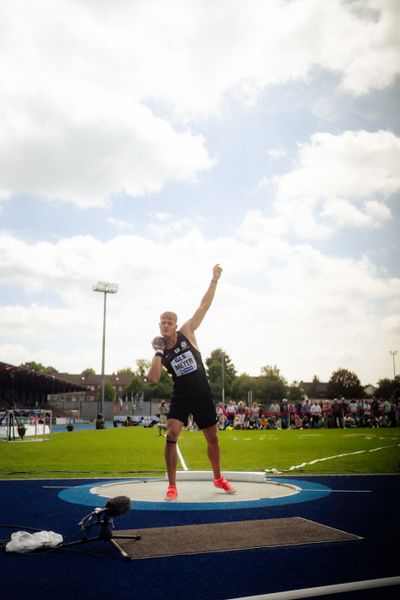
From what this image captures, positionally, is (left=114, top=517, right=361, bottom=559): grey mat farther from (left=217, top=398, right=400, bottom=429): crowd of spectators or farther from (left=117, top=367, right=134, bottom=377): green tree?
(left=117, top=367, right=134, bottom=377): green tree

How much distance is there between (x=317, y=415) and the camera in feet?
106

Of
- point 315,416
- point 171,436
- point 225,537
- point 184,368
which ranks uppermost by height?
point 184,368

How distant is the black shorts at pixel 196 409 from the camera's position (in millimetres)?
6117

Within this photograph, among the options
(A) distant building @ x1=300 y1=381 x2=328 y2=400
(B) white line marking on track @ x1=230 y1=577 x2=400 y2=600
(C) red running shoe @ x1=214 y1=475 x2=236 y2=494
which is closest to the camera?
(B) white line marking on track @ x1=230 y1=577 x2=400 y2=600

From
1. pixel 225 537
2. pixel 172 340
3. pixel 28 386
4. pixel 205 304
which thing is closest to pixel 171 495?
pixel 172 340

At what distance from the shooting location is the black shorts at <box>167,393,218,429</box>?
20.1 feet

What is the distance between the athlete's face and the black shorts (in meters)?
0.76

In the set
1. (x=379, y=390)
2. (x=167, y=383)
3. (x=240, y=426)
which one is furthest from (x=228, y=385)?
(x=240, y=426)

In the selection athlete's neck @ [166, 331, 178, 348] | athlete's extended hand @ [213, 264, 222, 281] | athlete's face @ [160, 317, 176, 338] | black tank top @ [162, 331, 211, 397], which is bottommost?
black tank top @ [162, 331, 211, 397]

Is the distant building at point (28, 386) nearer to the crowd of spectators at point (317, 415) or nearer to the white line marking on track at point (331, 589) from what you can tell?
the crowd of spectators at point (317, 415)

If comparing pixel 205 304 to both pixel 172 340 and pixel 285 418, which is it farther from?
pixel 285 418

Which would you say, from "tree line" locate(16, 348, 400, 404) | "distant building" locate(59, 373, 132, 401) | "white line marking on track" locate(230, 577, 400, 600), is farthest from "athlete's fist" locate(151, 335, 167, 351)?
"distant building" locate(59, 373, 132, 401)

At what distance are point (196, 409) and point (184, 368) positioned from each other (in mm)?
489

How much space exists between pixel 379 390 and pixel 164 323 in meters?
118
